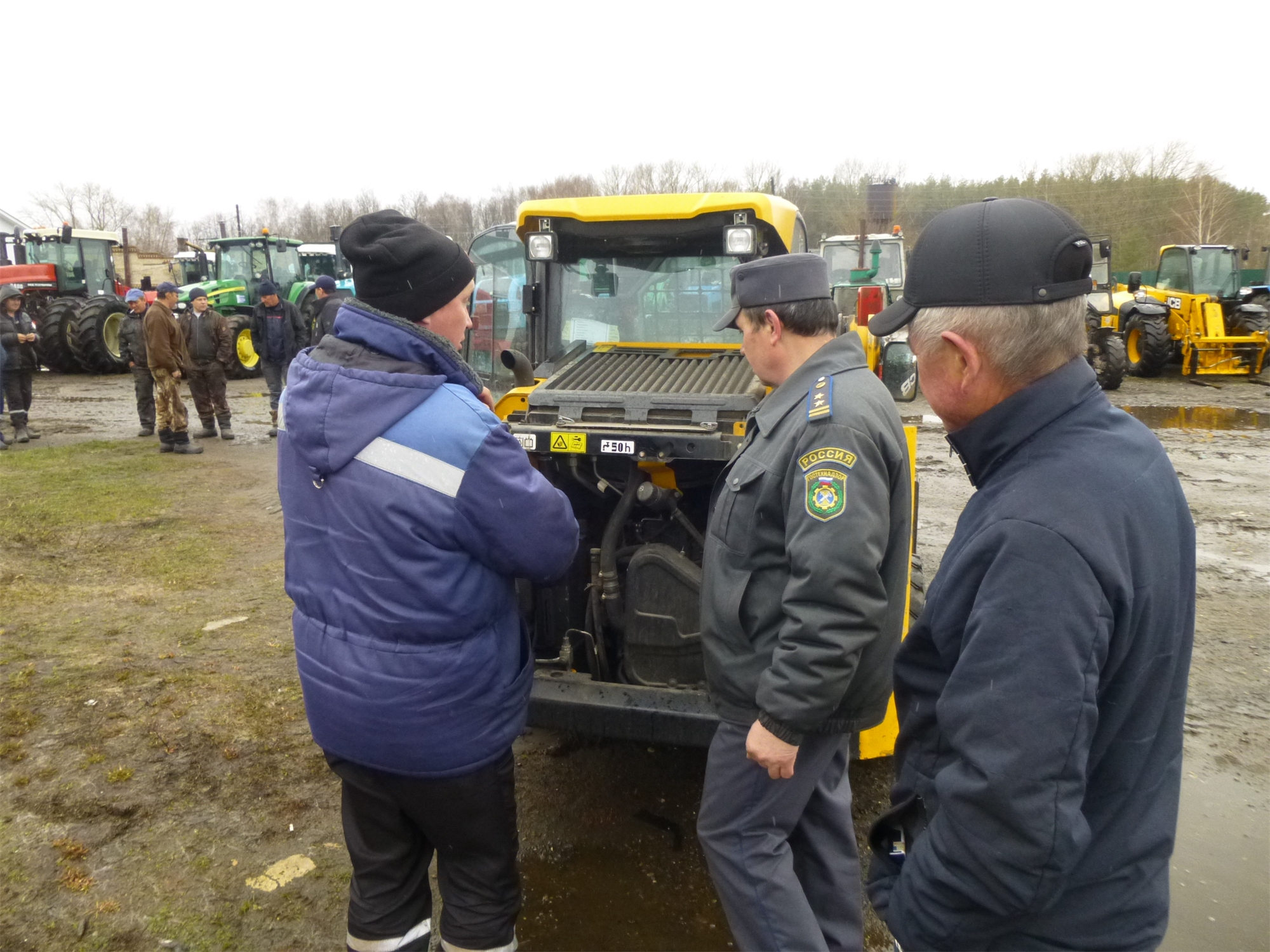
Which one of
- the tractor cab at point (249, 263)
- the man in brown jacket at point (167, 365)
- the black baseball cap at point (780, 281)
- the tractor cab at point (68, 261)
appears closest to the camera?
the black baseball cap at point (780, 281)

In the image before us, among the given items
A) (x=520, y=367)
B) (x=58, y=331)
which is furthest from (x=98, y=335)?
(x=520, y=367)

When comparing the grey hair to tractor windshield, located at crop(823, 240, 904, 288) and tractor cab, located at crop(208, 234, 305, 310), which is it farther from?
tractor cab, located at crop(208, 234, 305, 310)

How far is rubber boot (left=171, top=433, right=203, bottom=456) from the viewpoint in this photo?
31.0 feet

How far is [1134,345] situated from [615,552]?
53.1 feet

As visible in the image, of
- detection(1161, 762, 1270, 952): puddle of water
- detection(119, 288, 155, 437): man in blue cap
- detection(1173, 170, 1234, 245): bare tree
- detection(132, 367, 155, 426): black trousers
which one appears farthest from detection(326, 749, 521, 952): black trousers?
detection(1173, 170, 1234, 245): bare tree

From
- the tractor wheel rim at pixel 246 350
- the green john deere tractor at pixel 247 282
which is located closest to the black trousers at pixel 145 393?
the green john deere tractor at pixel 247 282

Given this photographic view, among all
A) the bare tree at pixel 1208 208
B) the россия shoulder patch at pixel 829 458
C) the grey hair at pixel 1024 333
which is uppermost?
the bare tree at pixel 1208 208

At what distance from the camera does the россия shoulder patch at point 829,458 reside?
1.97m

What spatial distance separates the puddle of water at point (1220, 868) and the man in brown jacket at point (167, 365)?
9.41 metres

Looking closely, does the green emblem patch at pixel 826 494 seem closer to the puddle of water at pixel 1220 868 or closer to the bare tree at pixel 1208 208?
the puddle of water at pixel 1220 868

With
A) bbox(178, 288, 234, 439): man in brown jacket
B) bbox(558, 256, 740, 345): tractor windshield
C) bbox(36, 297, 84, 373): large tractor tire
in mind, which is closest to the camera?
bbox(558, 256, 740, 345): tractor windshield

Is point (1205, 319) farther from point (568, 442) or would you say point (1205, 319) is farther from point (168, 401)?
point (168, 401)

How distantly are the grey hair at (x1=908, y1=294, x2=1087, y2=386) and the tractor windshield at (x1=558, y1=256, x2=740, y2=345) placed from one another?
2.83 metres

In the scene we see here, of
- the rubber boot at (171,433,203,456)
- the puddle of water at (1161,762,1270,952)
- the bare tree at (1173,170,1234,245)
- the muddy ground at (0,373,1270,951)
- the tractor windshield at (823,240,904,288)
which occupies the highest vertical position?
the bare tree at (1173,170,1234,245)
